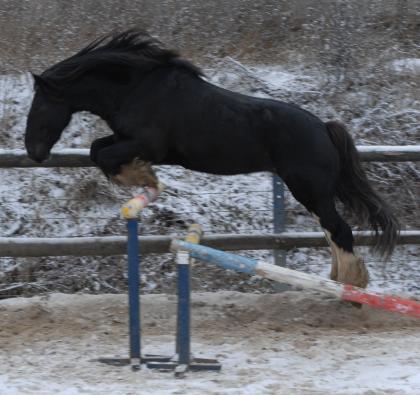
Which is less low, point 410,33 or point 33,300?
point 410,33

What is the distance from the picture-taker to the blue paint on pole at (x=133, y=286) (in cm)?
423

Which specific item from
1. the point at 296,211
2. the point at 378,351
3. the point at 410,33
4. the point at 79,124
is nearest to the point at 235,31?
the point at 410,33

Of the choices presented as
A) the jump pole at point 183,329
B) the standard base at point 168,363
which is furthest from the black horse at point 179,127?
the standard base at point 168,363

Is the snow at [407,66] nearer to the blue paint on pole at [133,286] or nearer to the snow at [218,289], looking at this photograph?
the snow at [218,289]

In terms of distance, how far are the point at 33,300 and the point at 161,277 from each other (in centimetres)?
199

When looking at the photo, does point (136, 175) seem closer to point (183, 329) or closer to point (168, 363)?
point (183, 329)

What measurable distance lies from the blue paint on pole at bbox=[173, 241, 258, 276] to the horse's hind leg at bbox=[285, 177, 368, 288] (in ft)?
4.16

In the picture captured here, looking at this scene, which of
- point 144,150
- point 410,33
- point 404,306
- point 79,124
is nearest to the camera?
point 404,306

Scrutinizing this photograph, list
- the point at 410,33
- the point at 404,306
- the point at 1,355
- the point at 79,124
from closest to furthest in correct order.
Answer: the point at 404,306 → the point at 1,355 → the point at 79,124 → the point at 410,33

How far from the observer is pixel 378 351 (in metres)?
4.58

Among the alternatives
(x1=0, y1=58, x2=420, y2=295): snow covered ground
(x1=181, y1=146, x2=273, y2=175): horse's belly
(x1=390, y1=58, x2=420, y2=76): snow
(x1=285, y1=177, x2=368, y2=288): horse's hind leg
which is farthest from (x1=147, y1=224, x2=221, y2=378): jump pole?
(x1=390, y1=58, x2=420, y2=76): snow

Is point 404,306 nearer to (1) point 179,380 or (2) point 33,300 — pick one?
(1) point 179,380

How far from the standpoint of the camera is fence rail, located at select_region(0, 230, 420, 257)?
5684mm

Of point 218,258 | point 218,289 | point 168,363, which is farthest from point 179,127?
point 218,289
